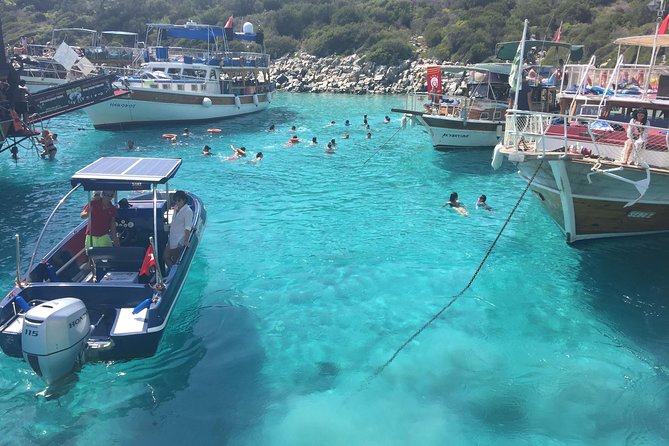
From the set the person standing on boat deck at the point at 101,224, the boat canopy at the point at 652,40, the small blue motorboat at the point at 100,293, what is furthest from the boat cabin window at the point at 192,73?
the boat canopy at the point at 652,40

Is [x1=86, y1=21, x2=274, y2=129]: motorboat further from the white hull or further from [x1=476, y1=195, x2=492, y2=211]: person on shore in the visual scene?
[x1=476, y1=195, x2=492, y2=211]: person on shore

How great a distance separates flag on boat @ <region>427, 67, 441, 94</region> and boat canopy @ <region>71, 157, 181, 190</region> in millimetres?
16653

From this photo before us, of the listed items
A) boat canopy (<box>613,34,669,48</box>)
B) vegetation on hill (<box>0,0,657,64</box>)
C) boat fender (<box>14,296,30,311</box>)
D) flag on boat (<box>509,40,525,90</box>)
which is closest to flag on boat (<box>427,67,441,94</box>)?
boat canopy (<box>613,34,669,48</box>)

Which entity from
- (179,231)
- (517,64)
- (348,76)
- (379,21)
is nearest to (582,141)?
(517,64)

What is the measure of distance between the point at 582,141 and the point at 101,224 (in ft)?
33.4

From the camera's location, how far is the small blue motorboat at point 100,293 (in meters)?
6.54

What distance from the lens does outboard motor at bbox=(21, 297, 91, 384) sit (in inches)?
251

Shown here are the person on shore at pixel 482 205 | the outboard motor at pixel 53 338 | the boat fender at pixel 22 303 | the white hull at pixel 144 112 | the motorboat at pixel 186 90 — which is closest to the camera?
the outboard motor at pixel 53 338

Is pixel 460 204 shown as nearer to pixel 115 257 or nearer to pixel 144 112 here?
pixel 115 257

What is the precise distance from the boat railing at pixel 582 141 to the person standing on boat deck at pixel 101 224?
8.26 m

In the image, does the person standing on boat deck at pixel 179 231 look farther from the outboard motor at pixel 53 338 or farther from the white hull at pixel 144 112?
the white hull at pixel 144 112

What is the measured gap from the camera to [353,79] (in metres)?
56.2

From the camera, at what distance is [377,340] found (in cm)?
890

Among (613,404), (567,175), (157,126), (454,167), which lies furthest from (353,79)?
(613,404)
